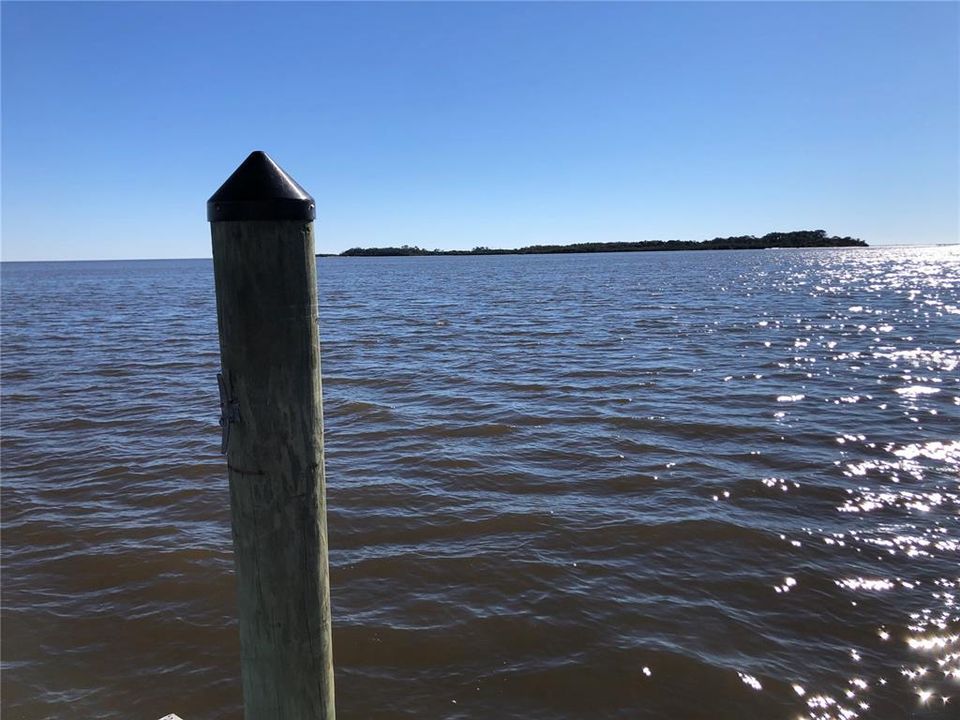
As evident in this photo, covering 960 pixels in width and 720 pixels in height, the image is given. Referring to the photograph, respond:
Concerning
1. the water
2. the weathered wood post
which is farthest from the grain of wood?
the water

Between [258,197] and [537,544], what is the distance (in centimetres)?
480

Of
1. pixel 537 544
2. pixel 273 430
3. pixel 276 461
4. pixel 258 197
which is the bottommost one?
pixel 537 544

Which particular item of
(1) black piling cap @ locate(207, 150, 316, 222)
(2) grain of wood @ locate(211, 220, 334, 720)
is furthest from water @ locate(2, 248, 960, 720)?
(1) black piling cap @ locate(207, 150, 316, 222)

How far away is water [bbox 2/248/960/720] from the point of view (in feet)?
14.4

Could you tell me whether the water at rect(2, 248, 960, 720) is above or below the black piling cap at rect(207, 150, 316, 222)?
below

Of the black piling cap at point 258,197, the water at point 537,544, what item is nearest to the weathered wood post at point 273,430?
the black piling cap at point 258,197

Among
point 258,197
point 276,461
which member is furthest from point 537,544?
point 258,197

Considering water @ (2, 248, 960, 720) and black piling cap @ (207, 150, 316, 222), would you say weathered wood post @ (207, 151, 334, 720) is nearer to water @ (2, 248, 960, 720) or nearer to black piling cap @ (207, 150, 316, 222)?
black piling cap @ (207, 150, 316, 222)

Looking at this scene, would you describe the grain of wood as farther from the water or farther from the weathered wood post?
the water

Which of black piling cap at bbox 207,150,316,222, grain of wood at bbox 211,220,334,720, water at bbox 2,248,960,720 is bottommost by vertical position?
water at bbox 2,248,960,720

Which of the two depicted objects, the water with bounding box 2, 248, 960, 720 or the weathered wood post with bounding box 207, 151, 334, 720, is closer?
the weathered wood post with bounding box 207, 151, 334, 720

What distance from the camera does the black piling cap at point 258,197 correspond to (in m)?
2.13

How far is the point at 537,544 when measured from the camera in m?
6.23

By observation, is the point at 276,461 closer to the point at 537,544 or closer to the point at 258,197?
the point at 258,197
